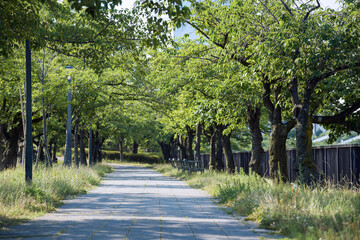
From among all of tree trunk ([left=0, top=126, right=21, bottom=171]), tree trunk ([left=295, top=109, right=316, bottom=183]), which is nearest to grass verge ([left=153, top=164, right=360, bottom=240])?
tree trunk ([left=295, top=109, right=316, bottom=183])

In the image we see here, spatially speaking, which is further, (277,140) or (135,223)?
(277,140)

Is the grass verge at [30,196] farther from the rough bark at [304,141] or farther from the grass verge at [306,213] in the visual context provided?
the rough bark at [304,141]

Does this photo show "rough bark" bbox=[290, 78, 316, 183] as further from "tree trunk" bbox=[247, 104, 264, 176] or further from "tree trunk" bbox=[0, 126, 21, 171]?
"tree trunk" bbox=[0, 126, 21, 171]

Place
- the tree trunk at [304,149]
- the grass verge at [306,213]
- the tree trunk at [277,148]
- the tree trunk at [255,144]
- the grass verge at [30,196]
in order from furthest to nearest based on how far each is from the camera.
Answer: the tree trunk at [255,144], the tree trunk at [277,148], the tree trunk at [304,149], the grass verge at [30,196], the grass verge at [306,213]

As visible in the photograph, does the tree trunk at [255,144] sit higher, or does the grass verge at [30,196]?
the tree trunk at [255,144]

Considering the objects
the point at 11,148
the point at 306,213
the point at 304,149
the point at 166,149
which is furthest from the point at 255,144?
the point at 166,149

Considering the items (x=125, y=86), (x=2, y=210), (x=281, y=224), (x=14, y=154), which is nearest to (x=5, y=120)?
(x=14, y=154)

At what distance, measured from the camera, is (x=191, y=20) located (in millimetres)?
15633

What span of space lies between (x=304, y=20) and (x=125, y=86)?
15144 millimetres

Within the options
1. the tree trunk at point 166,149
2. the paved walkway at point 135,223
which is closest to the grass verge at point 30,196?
the paved walkway at point 135,223

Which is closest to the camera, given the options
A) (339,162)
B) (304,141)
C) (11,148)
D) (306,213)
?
(306,213)

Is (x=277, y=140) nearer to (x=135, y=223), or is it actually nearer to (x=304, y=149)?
(x=304, y=149)

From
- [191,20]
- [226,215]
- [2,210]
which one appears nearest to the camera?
[2,210]

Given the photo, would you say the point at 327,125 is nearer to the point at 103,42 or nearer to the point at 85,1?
the point at 103,42
